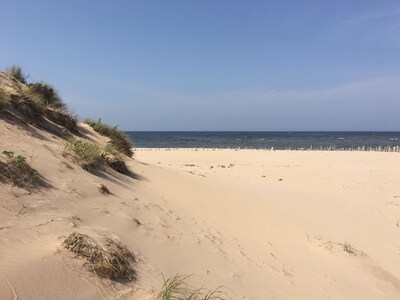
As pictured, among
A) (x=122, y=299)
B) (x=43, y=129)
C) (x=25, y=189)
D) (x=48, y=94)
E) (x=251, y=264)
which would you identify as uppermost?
(x=48, y=94)

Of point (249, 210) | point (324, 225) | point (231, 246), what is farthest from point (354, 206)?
point (231, 246)

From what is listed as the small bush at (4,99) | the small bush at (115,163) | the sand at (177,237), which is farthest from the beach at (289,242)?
the small bush at (4,99)

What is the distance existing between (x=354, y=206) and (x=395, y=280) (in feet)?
17.6

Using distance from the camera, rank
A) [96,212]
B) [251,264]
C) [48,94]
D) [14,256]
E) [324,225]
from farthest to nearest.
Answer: [48,94] < [324,225] < [251,264] < [96,212] < [14,256]

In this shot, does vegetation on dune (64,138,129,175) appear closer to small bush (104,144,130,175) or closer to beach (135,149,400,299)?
small bush (104,144,130,175)

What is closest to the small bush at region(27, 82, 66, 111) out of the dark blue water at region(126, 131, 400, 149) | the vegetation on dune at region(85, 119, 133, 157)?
the vegetation on dune at region(85, 119, 133, 157)

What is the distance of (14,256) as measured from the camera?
3.13 meters

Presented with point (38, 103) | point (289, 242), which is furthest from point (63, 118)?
point (289, 242)

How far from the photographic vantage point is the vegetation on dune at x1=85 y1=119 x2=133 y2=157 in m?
11.9

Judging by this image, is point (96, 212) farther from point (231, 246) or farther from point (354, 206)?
point (354, 206)

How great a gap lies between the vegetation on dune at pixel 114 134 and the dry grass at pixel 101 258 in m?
8.22

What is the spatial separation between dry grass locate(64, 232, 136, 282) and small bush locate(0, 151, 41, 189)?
1205mm

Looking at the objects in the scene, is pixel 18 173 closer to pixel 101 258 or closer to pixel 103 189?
pixel 103 189

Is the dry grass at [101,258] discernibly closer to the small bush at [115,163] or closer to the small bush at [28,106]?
the small bush at [115,163]
